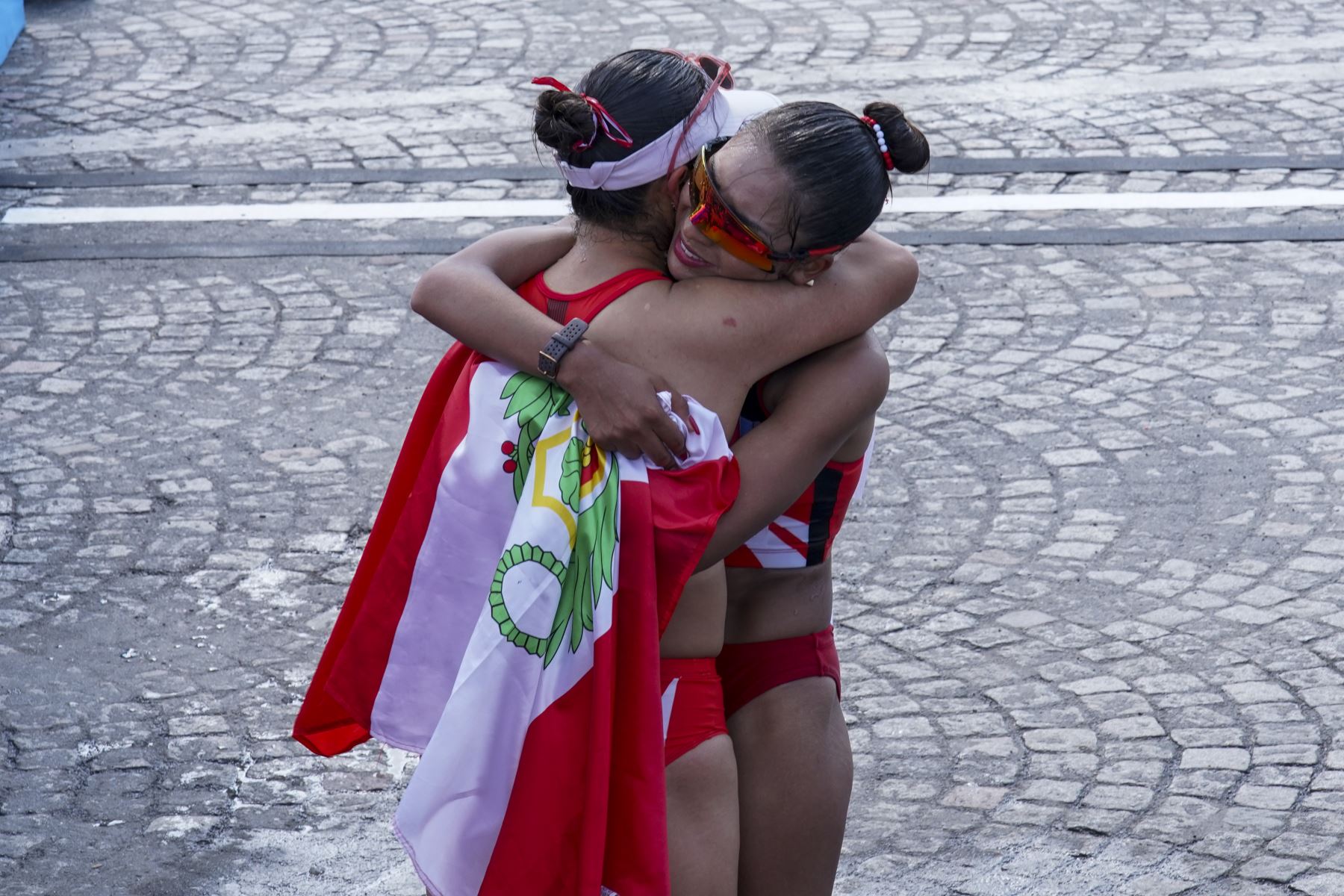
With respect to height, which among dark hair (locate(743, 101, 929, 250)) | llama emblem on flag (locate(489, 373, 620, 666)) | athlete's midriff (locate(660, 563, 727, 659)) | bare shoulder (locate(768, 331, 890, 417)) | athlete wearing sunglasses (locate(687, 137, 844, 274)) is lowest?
athlete's midriff (locate(660, 563, 727, 659))

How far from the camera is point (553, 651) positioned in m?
2.42

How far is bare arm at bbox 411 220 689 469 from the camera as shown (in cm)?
241

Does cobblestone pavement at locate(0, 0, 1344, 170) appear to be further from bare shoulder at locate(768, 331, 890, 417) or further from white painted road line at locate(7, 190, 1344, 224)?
bare shoulder at locate(768, 331, 890, 417)

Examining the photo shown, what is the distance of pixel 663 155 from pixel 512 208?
5.38 m

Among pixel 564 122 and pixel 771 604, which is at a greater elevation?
pixel 564 122

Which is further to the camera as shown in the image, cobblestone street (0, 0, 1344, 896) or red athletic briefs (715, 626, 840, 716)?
cobblestone street (0, 0, 1344, 896)

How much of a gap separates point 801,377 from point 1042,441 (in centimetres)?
344

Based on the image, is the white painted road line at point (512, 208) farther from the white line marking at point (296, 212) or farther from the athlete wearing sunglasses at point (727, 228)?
the athlete wearing sunglasses at point (727, 228)

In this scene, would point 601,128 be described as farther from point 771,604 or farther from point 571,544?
point 771,604

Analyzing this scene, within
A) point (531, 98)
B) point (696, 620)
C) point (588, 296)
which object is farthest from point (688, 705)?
point (531, 98)

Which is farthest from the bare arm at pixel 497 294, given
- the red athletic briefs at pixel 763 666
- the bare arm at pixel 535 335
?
the red athletic briefs at pixel 763 666

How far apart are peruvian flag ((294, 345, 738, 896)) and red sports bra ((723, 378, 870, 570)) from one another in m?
0.39

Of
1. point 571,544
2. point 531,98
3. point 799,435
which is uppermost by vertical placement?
point 799,435

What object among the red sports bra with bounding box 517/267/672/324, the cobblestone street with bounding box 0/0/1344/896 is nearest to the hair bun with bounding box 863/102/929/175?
the red sports bra with bounding box 517/267/672/324
